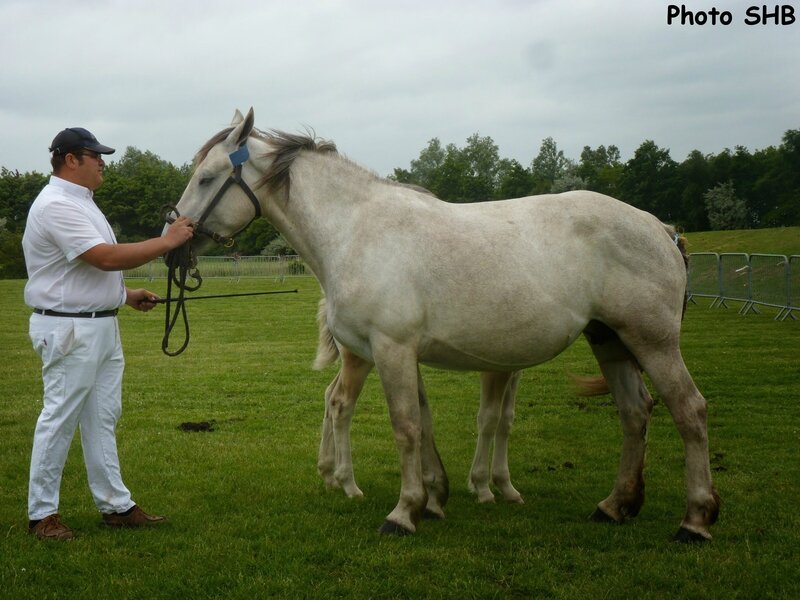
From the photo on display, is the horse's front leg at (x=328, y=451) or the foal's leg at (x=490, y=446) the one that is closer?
the foal's leg at (x=490, y=446)

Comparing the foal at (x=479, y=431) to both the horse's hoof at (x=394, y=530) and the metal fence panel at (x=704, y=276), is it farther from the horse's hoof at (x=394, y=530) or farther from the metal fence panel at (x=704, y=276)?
the metal fence panel at (x=704, y=276)

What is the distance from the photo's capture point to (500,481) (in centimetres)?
597

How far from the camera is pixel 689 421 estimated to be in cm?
483

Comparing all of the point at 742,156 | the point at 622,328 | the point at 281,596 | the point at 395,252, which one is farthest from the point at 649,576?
the point at 742,156

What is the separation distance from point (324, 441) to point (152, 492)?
4.70 ft

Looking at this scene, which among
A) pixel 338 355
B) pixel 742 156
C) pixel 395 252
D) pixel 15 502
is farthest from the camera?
pixel 742 156

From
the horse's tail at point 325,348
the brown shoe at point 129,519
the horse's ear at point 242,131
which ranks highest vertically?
the horse's ear at point 242,131

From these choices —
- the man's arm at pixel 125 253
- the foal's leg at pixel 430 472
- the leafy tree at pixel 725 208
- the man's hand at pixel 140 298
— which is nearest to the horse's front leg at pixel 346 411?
the foal's leg at pixel 430 472

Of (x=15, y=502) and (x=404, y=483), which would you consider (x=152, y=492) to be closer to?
(x=15, y=502)

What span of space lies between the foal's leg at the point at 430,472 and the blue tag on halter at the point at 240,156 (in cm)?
197

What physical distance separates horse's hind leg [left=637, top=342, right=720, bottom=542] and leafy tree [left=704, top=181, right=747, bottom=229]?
43.7m

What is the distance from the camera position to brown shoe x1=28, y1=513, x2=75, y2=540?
4836 millimetres

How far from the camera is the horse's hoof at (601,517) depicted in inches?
207

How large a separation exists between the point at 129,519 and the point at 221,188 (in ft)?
7.64
